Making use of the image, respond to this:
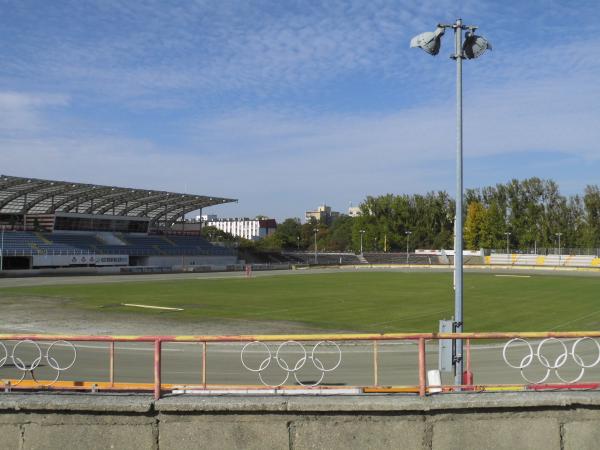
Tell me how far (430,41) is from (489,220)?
426 feet

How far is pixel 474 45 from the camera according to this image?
12.1 m

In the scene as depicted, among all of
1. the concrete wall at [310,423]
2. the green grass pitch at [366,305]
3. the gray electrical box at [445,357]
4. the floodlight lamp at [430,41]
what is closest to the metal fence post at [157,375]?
the concrete wall at [310,423]

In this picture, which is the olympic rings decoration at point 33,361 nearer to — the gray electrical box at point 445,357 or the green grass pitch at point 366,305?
the gray electrical box at point 445,357

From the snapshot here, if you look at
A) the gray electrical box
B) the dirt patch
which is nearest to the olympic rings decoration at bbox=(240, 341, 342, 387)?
the gray electrical box

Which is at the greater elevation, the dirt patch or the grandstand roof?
the grandstand roof

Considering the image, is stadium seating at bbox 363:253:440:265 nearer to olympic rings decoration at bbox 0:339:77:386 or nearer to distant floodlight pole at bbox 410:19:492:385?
olympic rings decoration at bbox 0:339:77:386

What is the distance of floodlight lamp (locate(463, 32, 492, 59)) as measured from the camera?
12038mm

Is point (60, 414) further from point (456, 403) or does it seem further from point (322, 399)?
point (456, 403)

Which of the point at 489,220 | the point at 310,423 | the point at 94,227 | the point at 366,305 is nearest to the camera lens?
the point at 310,423

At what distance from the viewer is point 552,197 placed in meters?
137

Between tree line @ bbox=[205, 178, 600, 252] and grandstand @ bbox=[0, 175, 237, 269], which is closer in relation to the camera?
grandstand @ bbox=[0, 175, 237, 269]

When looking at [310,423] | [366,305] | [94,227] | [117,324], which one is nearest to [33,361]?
[117,324]

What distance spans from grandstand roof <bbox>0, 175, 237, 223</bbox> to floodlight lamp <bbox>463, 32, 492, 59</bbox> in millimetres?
67850

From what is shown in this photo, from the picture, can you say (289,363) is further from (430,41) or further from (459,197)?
(430,41)
